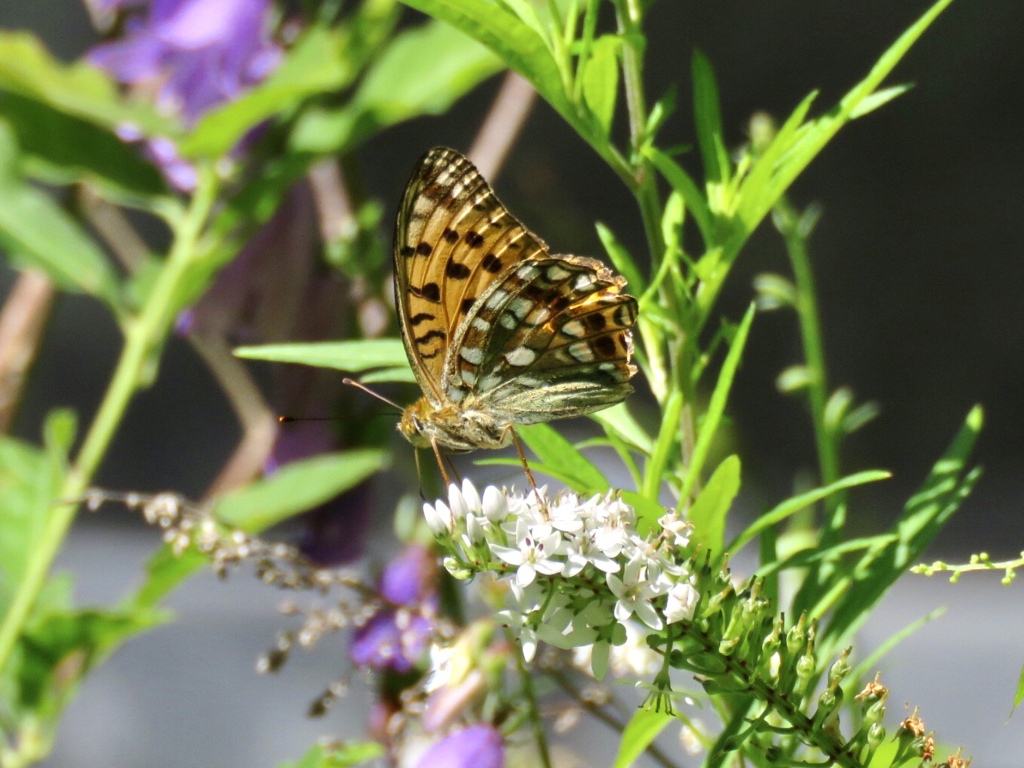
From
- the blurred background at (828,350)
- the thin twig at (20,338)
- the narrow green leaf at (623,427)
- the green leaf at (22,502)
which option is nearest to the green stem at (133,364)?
the green leaf at (22,502)

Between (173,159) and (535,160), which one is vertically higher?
(535,160)

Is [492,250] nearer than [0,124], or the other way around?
[492,250]

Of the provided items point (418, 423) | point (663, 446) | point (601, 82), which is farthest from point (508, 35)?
point (418, 423)

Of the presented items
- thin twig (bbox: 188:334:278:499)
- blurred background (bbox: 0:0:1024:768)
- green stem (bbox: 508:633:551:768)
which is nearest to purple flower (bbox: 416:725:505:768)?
green stem (bbox: 508:633:551:768)

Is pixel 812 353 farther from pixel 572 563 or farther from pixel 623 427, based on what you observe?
pixel 572 563

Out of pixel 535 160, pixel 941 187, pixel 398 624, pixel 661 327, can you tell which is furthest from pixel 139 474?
pixel 661 327

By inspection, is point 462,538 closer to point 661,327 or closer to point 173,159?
point 661,327
